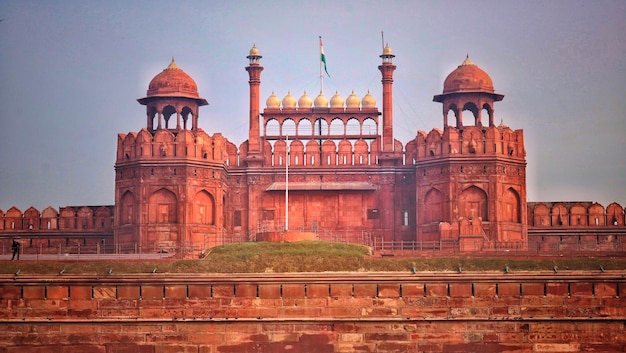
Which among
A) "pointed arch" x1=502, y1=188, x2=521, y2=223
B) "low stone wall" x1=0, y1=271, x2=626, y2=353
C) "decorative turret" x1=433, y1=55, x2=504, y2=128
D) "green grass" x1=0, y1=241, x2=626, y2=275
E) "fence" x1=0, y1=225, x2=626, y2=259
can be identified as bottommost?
"low stone wall" x1=0, y1=271, x2=626, y2=353

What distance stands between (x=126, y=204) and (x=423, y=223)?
15.5 metres

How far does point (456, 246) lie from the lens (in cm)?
6569

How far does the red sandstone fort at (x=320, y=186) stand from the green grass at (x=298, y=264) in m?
9.33

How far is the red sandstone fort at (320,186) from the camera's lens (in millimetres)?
68812

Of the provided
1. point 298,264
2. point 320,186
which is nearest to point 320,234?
point 320,186

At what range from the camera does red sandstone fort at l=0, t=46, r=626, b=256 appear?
68.8 meters

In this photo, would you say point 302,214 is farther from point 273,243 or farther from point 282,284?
point 282,284

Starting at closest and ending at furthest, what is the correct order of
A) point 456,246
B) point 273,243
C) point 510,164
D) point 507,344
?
point 507,344, point 273,243, point 456,246, point 510,164

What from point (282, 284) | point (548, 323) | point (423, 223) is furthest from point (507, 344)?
point (423, 223)

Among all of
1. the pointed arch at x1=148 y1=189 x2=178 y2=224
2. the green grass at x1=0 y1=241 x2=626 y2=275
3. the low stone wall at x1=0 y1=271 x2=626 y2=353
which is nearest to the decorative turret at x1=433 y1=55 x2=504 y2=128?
the pointed arch at x1=148 y1=189 x2=178 y2=224

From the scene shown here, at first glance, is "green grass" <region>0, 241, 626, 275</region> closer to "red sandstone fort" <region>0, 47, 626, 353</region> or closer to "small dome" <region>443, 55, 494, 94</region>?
"red sandstone fort" <region>0, 47, 626, 353</region>

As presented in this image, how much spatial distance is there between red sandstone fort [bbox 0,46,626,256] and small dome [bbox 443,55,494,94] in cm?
8

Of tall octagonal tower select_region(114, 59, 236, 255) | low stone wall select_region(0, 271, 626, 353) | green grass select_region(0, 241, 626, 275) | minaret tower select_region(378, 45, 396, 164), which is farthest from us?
minaret tower select_region(378, 45, 396, 164)

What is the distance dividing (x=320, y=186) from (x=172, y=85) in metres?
9.69
